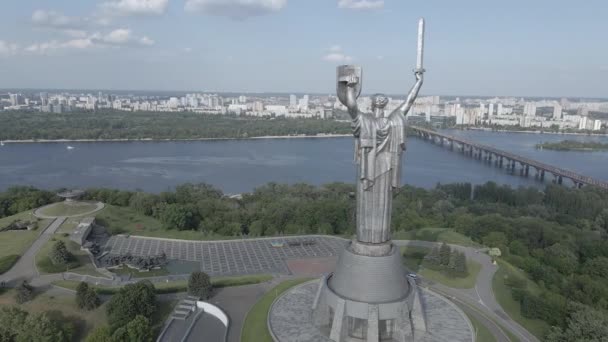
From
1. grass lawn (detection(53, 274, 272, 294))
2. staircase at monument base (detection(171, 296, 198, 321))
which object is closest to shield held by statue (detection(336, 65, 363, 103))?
staircase at monument base (detection(171, 296, 198, 321))

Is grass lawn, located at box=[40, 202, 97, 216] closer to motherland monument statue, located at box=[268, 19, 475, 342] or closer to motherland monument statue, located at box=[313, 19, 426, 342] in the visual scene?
motherland monument statue, located at box=[268, 19, 475, 342]

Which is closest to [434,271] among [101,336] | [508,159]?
[101,336]

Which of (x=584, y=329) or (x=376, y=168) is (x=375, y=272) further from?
(x=584, y=329)

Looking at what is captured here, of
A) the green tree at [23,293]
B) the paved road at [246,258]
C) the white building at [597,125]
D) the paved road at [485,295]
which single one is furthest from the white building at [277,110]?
the green tree at [23,293]

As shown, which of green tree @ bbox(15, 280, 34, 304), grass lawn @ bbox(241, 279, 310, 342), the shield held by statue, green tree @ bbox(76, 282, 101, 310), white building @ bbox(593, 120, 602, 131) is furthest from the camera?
white building @ bbox(593, 120, 602, 131)

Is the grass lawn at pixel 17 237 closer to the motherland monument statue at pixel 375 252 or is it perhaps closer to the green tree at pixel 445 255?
the motherland monument statue at pixel 375 252
